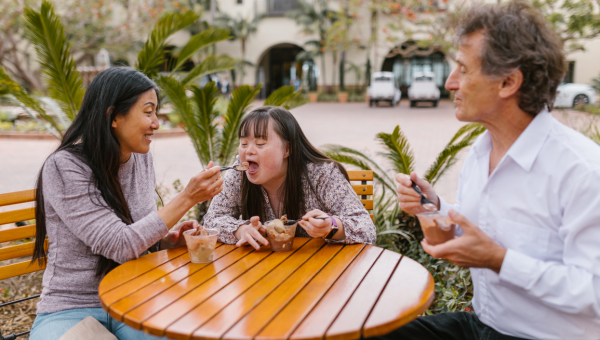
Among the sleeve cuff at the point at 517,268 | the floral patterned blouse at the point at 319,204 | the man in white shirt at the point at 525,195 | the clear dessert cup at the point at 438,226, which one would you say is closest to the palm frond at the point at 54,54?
the floral patterned blouse at the point at 319,204

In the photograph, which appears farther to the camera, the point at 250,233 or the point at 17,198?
the point at 17,198

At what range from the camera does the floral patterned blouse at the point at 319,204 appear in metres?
2.23

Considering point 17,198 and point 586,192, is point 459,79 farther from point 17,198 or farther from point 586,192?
point 17,198

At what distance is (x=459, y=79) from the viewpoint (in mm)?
1697

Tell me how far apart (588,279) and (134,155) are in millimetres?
1943

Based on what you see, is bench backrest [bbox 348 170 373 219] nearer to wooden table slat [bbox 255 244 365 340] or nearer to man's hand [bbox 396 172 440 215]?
wooden table slat [bbox 255 244 365 340]

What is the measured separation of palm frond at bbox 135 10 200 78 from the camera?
4.31m

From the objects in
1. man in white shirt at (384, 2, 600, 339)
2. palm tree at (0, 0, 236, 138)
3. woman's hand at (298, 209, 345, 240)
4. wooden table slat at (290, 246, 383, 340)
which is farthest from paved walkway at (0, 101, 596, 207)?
man in white shirt at (384, 2, 600, 339)

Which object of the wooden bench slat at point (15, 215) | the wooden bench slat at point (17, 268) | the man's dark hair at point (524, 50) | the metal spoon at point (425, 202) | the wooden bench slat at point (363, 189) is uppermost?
the man's dark hair at point (524, 50)

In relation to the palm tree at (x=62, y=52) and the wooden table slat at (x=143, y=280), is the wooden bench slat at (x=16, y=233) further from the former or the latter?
the palm tree at (x=62, y=52)

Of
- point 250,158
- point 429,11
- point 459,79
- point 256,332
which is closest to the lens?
point 256,332

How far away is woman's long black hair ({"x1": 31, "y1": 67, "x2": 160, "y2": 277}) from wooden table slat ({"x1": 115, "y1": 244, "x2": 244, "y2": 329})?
0.44 m

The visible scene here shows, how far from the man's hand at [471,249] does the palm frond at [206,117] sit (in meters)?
3.12

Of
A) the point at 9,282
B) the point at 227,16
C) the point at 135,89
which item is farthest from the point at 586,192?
the point at 227,16
